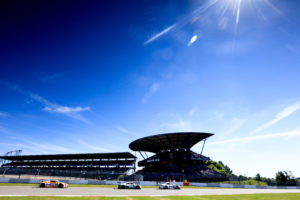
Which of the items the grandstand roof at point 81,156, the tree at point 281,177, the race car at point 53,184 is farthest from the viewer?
the grandstand roof at point 81,156

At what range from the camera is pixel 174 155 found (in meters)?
70.8

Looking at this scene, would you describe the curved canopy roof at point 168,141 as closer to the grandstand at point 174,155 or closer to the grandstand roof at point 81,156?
the grandstand at point 174,155

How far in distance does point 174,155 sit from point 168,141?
6.85 m

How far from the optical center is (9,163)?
92562 mm

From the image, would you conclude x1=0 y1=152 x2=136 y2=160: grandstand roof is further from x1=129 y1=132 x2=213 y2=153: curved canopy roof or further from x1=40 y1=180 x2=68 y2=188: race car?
x1=40 y1=180 x2=68 y2=188: race car

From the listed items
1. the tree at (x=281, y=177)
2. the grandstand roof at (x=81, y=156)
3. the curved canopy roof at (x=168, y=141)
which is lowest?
the tree at (x=281, y=177)

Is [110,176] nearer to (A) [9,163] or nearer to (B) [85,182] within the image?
(B) [85,182]

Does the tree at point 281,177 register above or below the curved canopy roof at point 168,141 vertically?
below

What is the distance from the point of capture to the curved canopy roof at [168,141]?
62375mm

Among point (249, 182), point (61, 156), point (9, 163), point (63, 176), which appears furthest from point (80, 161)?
point (249, 182)

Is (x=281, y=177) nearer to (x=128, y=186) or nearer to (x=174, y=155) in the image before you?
(x=174, y=155)

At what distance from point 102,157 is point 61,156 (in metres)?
18.4

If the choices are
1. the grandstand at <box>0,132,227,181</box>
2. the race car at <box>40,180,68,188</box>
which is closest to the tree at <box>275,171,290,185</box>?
the grandstand at <box>0,132,227,181</box>

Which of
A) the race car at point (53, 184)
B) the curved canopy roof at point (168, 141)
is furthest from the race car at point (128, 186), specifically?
the curved canopy roof at point (168, 141)
